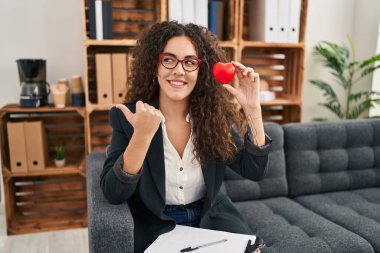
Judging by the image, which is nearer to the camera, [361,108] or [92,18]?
[92,18]

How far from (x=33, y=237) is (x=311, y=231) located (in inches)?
72.8

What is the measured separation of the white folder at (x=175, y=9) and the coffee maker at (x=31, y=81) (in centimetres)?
93

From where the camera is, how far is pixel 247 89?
1.36 meters

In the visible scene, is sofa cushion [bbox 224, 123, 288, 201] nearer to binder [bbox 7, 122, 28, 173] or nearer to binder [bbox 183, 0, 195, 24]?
binder [bbox 183, 0, 195, 24]

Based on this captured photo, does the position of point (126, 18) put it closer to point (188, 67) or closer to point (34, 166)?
point (34, 166)

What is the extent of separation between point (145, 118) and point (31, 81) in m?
1.60

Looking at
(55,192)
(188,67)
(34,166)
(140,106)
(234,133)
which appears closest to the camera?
(140,106)

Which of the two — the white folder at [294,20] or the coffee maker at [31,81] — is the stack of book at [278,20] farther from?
the coffee maker at [31,81]

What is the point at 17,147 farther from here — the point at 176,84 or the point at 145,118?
the point at 145,118

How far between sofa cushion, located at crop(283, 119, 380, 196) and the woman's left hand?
78 cm

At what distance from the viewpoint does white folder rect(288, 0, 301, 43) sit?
2.51 meters

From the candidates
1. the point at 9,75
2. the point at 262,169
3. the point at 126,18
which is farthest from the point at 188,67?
the point at 9,75

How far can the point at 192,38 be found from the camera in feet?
4.38

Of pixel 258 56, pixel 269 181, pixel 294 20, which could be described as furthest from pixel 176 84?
pixel 258 56
